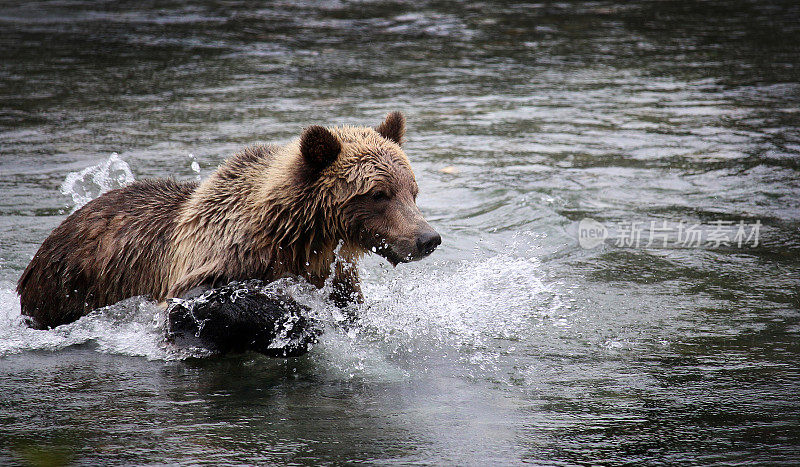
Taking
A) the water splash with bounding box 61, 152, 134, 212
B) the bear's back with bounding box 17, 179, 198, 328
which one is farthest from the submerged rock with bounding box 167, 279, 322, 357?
the water splash with bounding box 61, 152, 134, 212

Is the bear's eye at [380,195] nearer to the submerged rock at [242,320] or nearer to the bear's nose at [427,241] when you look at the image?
the bear's nose at [427,241]

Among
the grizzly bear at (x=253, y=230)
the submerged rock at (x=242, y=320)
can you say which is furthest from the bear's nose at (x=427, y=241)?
the submerged rock at (x=242, y=320)

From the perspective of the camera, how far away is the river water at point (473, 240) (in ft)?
14.5

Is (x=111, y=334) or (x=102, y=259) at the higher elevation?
(x=102, y=259)

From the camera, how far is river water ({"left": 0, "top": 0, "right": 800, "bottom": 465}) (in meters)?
4.41

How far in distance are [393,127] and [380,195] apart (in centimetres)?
72

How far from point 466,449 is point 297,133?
7019 mm

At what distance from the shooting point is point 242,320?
5.33 meters

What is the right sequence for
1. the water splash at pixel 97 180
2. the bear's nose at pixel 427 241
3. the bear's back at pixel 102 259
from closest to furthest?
the bear's nose at pixel 427 241
the bear's back at pixel 102 259
the water splash at pixel 97 180

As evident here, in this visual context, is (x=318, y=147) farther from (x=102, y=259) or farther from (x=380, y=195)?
(x=102, y=259)

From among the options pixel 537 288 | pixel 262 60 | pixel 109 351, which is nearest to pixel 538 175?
pixel 537 288

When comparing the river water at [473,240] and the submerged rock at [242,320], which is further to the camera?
the submerged rock at [242,320]

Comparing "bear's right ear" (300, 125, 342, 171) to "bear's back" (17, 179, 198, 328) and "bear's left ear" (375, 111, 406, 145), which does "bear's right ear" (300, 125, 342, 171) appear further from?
"bear's back" (17, 179, 198, 328)

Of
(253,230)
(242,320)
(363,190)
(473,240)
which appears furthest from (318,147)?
(473,240)
